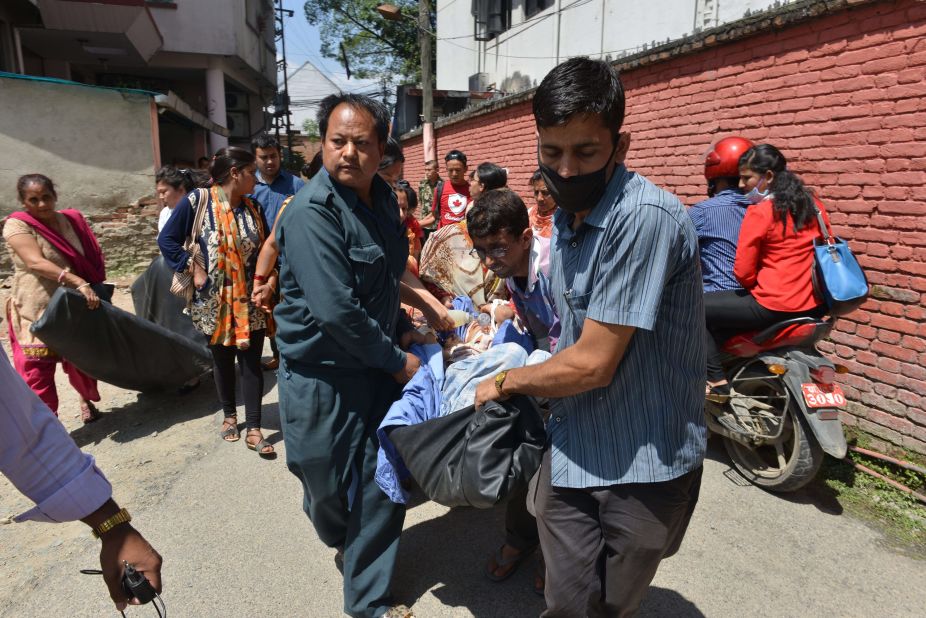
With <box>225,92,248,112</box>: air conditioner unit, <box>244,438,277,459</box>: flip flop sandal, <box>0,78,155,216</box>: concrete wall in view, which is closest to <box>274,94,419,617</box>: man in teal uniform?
<box>244,438,277,459</box>: flip flop sandal

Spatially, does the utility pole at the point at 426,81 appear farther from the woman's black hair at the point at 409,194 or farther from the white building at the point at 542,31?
the woman's black hair at the point at 409,194

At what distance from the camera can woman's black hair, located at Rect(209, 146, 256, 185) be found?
148 inches

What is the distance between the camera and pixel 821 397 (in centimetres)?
302

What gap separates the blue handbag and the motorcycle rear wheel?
21.7 inches

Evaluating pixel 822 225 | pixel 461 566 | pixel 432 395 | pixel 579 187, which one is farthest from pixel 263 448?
pixel 822 225

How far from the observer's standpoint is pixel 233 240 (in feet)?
12.6

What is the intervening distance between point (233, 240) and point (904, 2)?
438 cm

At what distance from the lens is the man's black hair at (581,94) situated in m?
1.42

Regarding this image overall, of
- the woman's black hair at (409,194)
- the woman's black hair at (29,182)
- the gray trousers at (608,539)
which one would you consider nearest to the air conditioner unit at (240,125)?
the woman's black hair at (409,194)

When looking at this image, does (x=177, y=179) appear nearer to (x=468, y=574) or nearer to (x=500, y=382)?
(x=468, y=574)

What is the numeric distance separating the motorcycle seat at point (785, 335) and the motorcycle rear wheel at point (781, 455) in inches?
8.6

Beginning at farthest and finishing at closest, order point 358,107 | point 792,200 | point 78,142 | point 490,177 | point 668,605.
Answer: point 78,142, point 490,177, point 792,200, point 668,605, point 358,107

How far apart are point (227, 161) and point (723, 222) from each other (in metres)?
3.18

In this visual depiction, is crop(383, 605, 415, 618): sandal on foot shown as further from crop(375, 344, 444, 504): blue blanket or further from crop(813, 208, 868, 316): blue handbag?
crop(813, 208, 868, 316): blue handbag
